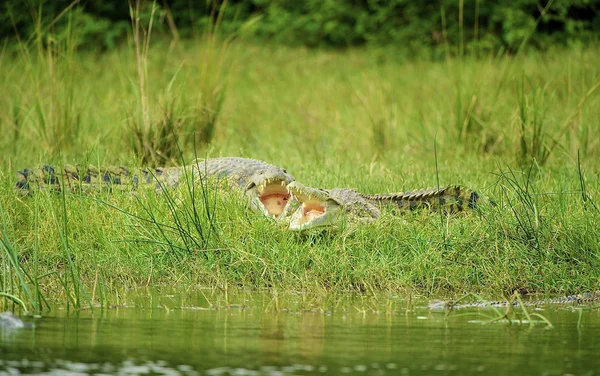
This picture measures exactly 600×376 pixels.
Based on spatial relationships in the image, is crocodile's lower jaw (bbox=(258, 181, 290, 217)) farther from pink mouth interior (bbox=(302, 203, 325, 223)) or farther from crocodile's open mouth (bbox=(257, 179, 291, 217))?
pink mouth interior (bbox=(302, 203, 325, 223))

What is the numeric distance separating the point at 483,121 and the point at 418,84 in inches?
135

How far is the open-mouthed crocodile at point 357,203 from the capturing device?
5.27 meters

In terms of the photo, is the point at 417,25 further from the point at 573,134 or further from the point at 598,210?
the point at 598,210

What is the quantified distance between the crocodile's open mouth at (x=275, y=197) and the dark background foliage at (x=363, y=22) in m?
8.28

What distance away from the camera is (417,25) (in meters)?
14.7

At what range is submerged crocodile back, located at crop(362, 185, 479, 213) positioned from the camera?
18.4 ft

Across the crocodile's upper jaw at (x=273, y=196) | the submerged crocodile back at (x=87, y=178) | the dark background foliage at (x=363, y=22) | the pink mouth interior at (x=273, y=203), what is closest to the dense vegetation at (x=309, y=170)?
the submerged crocodile back at (x=87, y=178)

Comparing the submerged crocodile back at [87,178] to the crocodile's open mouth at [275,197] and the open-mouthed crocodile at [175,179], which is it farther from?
the crocodile's open mouth at [275,197]

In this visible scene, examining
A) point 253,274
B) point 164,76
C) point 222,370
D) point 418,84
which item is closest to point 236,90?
point 164,76

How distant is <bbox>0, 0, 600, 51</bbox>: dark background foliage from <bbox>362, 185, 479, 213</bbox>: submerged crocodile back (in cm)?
820

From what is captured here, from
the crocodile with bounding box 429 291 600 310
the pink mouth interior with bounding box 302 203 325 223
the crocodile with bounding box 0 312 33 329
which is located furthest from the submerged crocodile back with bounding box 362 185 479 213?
the crocodile with bounding box 0 312 33 329

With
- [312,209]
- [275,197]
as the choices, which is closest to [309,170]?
[275,197]

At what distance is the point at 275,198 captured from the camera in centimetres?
588

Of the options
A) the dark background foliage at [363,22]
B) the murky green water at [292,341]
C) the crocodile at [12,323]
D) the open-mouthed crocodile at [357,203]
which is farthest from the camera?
the dark background foliage at [363,22]
